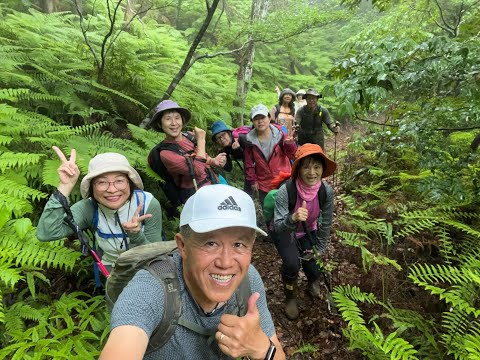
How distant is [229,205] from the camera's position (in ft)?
5.82

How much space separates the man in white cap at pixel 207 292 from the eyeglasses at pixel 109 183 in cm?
139

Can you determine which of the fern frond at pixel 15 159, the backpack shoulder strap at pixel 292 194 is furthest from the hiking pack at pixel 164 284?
the fern frond at pixel 15 159

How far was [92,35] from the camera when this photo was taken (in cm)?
673

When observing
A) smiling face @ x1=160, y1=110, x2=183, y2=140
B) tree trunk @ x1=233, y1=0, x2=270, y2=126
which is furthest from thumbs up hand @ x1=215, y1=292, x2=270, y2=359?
tree trunk @ x1=233, y1=0, x2=270, y2=126

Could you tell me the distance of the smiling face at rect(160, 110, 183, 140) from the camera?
14.7 feet

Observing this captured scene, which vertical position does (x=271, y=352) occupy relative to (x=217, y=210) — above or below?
below

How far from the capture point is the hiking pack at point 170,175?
4.45 m

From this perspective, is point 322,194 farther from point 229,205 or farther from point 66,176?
point 66,176

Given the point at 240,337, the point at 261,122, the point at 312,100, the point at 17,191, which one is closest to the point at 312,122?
the point at 312,100

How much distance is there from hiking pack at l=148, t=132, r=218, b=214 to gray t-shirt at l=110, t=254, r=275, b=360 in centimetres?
259

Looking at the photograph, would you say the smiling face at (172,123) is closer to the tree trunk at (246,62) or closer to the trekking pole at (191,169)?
the trekking pole at (191,169)

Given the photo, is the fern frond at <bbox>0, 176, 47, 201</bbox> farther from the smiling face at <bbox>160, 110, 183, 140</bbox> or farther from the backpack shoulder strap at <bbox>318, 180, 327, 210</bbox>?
the backpack shoulder strap at <bbox>318, 180, 327, 210</bbox>

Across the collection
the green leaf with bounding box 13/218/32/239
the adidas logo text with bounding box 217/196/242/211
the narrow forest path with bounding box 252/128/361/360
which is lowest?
the narrow forest path with bounding box 252/128/361/360

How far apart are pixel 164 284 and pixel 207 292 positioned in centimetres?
24
